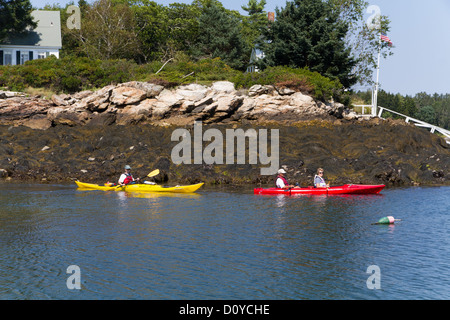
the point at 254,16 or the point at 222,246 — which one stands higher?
the point at 254,16

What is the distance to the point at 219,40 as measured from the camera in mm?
57000

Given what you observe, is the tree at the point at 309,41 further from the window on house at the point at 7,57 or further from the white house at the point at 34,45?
the window on house at the point at 7,57

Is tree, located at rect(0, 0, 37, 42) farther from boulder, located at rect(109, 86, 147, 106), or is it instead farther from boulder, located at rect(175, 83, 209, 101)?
boulder, located at rect(175, 83, 209, 101)

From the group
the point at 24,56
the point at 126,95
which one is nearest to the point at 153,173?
the point at 126,95

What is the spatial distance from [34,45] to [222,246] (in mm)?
48538

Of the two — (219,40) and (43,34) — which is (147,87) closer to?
(219,40)

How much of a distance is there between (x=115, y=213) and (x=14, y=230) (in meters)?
4.42

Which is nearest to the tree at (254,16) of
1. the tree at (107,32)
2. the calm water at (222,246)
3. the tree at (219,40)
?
the tree at (219,40)

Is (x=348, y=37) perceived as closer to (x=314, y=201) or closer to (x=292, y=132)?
(x=292, y=132)

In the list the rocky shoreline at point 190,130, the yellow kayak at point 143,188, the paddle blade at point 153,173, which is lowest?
the yellow kayak at point 143,188

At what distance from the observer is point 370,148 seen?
33906mm

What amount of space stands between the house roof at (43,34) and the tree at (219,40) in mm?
16306

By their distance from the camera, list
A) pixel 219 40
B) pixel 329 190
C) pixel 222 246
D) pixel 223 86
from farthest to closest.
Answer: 1. pixel 219 40
2. pixel 223 86
3. pixel 329 190
4. pixel 222 246

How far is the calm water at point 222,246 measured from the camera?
12234 millimetres
